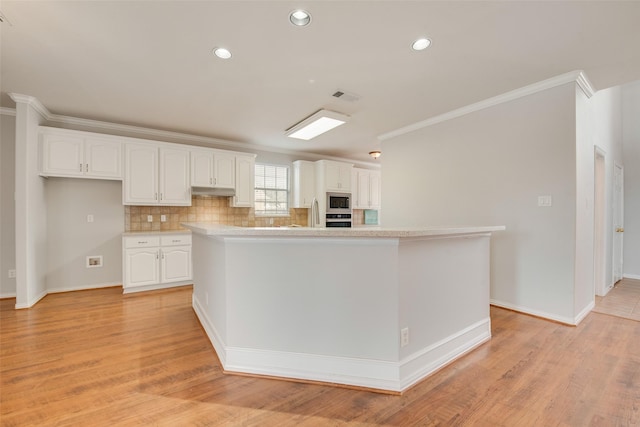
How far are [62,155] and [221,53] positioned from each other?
304 cm

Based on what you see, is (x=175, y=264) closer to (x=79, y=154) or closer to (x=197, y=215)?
(x=197, y=215)

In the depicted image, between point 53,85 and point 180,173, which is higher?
point 53,85

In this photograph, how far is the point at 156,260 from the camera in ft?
14.1

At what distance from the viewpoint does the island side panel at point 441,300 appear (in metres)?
1.92

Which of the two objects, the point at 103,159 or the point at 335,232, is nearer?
the point at 335,232

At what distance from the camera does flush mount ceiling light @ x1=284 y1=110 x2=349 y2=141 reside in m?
3.81

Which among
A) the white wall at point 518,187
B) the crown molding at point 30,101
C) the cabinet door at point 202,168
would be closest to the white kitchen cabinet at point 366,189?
the white wall at point 518,187

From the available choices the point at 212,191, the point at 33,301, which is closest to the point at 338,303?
the point at 212,191

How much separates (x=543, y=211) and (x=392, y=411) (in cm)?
276

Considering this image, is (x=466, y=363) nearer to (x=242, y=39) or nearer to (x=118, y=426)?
(x=118, y=426)

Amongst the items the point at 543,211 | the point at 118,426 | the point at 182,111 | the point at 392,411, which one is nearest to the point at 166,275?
the point at 182,111

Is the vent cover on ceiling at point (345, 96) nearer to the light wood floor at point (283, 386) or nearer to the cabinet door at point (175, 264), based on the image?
the light wood floor at point (283, 386)

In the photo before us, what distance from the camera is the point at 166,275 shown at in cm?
438


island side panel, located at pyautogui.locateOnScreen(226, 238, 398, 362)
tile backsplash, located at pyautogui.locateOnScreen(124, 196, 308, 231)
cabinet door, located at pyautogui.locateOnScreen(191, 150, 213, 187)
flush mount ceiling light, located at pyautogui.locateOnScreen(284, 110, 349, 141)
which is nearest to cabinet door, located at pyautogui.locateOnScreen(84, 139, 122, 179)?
tile backsplash, located at pyautogui.locateOnScreen(124, 196, 308, 231)
